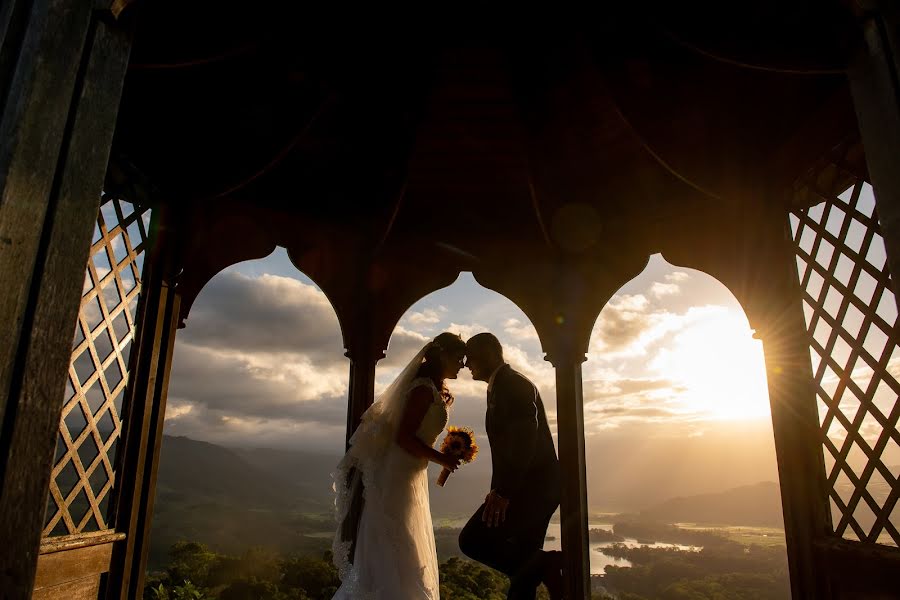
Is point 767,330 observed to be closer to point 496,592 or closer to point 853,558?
point 853,558

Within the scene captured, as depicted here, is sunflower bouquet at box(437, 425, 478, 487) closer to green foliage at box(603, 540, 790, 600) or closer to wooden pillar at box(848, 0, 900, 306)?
Result: wooden pillar at box(848, 0, 900, 306)

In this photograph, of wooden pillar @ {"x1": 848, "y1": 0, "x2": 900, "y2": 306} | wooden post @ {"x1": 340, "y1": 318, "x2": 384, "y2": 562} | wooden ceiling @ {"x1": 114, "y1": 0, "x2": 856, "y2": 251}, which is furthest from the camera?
wooden post @ {"x1": 340, "y1": 318, "x2": 384, "y2": 562}

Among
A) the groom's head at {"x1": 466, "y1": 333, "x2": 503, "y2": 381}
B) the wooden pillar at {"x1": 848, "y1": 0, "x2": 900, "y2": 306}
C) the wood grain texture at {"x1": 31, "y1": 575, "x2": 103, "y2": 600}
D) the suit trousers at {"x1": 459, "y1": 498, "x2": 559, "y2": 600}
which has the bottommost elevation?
the wood grain texture at {"x1": 31, "y1": 575, "x2": 103, "y2": 600}

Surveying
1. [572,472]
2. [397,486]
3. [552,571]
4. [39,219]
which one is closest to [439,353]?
[397,486]

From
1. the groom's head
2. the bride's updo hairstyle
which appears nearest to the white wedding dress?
the bride's updo hairstyle

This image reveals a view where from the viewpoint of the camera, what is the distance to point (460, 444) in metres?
4.21

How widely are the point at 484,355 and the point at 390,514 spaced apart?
4.30 ft

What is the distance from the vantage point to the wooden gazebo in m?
1.95

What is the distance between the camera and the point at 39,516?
182 centimetres

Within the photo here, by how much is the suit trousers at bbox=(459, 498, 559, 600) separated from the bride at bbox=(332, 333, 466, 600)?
0.58 metres

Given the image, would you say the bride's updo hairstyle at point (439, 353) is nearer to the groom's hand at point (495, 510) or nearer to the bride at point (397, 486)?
the bride at point (397, 486)

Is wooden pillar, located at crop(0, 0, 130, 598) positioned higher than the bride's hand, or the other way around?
wooden pillar, located at crop(0, 0, 130, 598)

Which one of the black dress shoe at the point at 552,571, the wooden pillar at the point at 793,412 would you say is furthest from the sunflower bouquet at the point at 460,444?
the wooden pillar at the point at 793,412

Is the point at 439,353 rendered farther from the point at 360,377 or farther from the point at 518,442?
the point at 360,377
